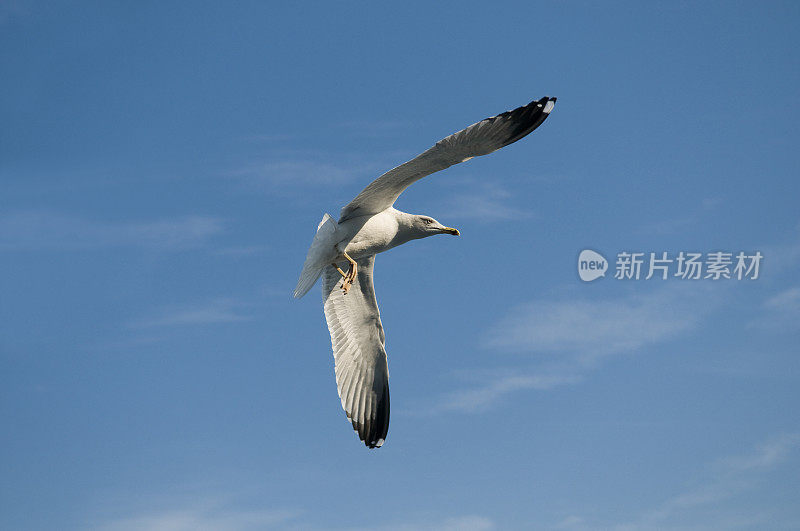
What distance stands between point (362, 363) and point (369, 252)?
197 centimetres

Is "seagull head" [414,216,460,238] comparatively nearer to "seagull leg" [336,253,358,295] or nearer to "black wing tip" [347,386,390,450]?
"seagull leg" [336,253,358,295]

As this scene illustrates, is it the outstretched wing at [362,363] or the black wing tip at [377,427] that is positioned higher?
the outstretched wing at [362,363]

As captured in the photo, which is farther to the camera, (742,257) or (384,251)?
(742,257)

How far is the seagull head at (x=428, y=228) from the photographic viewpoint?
1124 cm

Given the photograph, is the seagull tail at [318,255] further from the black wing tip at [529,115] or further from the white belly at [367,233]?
the black wing tip at [529,115]

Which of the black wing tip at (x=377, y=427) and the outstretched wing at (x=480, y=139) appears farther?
the black wing tip at (x=377, y=427)

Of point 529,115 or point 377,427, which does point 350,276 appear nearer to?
point 377,427

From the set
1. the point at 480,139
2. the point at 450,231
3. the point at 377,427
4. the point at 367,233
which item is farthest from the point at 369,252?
the point at 377,427

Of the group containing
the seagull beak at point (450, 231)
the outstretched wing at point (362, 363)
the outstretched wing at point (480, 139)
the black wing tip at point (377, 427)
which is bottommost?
the black wing tip at point (377, 427)

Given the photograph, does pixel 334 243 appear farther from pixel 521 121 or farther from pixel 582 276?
pixel 582 276

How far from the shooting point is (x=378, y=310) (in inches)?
477

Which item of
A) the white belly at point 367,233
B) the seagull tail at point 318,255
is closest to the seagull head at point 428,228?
the white belly at point 367,233

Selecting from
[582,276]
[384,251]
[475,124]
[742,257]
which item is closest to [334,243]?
[384,251]

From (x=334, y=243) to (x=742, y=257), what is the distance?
6179 millimetres
